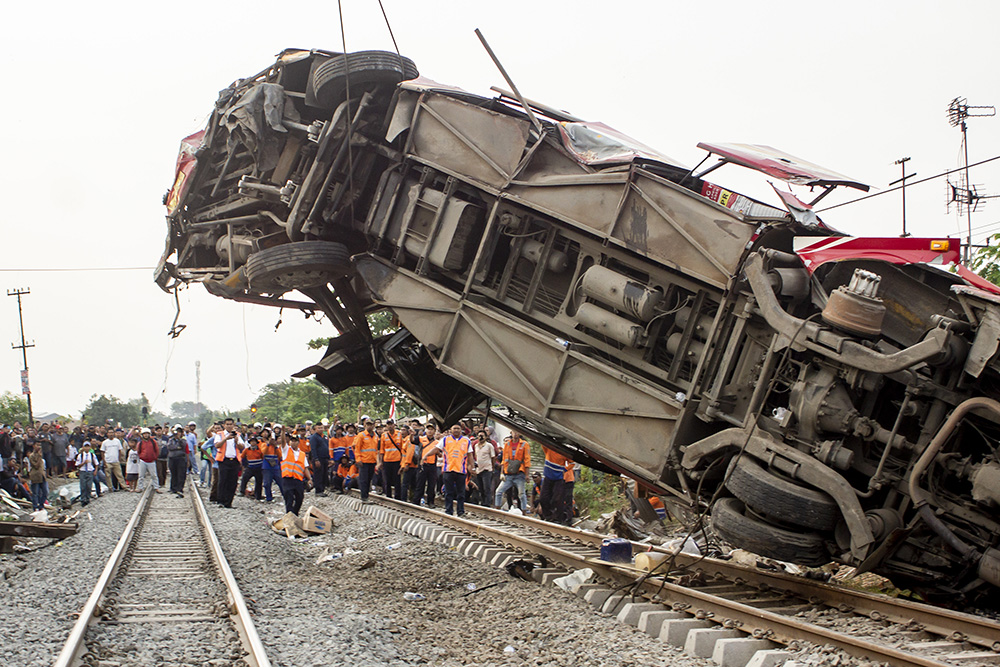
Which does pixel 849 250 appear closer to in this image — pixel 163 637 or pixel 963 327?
pixel 963 327

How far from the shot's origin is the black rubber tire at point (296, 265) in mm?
8961

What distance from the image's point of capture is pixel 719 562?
774cm

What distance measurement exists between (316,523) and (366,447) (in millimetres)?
3822

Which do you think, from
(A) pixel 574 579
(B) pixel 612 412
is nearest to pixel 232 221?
(B) pixel 612 412

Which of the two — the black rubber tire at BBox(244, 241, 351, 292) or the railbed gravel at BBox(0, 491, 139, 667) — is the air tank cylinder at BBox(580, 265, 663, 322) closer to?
the black rubber tire at BBox(244, 241, 351, 292)

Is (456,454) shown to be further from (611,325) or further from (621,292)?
(621,292)

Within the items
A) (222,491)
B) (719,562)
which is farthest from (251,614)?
(222,491)

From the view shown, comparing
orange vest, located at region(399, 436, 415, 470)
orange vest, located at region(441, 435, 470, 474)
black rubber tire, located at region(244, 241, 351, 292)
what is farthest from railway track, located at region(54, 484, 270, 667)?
orange vest, located at region(399, 436, 415, 470)

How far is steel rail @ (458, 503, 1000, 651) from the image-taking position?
5180mm

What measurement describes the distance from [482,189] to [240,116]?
323 cm

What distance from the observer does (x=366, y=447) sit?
1756 cm

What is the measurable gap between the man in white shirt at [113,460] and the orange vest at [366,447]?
980cm

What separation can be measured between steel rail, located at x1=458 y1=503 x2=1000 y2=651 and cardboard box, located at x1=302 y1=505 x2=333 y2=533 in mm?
7023

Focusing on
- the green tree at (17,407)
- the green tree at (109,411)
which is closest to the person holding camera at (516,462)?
the green tree at (17,407)
